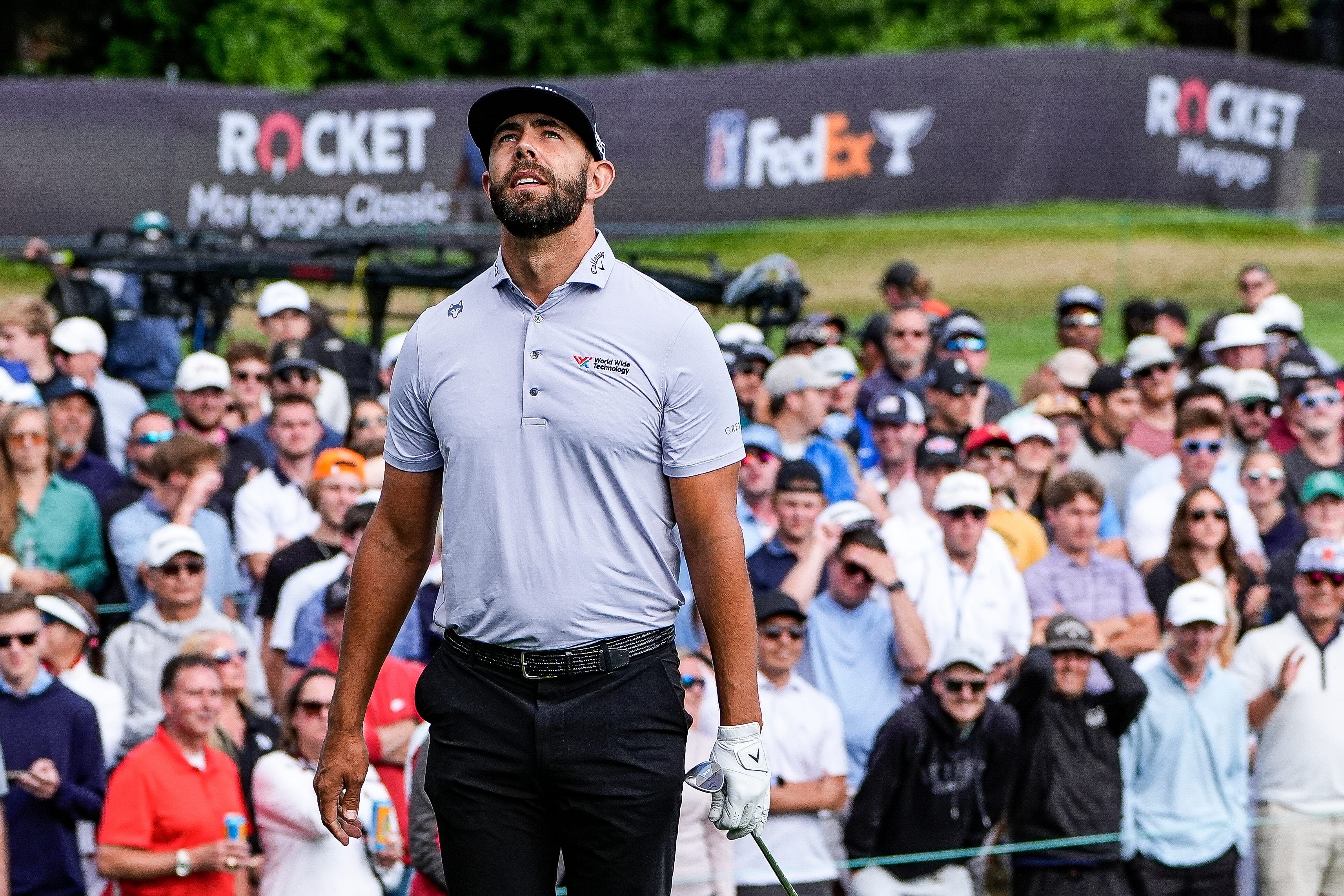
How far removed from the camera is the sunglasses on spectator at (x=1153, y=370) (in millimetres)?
10719

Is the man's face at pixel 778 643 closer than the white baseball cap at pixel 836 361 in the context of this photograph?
Yes

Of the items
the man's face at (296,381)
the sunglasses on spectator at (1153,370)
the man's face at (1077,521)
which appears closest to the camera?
the man's face at (1077,521)

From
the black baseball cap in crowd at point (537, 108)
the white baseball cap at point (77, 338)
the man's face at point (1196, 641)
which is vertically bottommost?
the man's face at point (1196, 641)

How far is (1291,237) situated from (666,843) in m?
18.8

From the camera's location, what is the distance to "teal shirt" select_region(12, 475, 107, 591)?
850 centimetres

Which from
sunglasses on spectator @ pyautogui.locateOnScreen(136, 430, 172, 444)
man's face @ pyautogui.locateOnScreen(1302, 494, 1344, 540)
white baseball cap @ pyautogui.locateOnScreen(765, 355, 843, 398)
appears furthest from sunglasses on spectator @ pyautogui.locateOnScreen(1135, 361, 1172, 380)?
sunglasses on spectator @ pyautogui.locateOnScreen(136, 430, 172, 444)

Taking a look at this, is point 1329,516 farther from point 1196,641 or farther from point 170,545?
point 170,545

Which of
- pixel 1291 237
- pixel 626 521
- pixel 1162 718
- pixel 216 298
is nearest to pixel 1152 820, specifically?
pixel 1162 718

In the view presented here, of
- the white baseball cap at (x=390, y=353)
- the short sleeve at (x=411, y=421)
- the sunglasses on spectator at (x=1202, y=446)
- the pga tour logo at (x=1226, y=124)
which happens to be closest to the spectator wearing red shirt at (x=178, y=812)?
the short sleeve at (x=411, y=421)

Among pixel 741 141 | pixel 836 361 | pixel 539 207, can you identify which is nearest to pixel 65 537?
pixel 836 361

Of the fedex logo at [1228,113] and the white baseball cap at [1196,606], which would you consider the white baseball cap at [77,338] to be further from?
the fedex logo at [1228,113]

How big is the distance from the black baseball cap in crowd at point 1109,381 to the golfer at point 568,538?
6.36 metres

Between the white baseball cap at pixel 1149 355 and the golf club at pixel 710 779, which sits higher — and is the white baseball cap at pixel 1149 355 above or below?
above

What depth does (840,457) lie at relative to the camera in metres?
9.46
